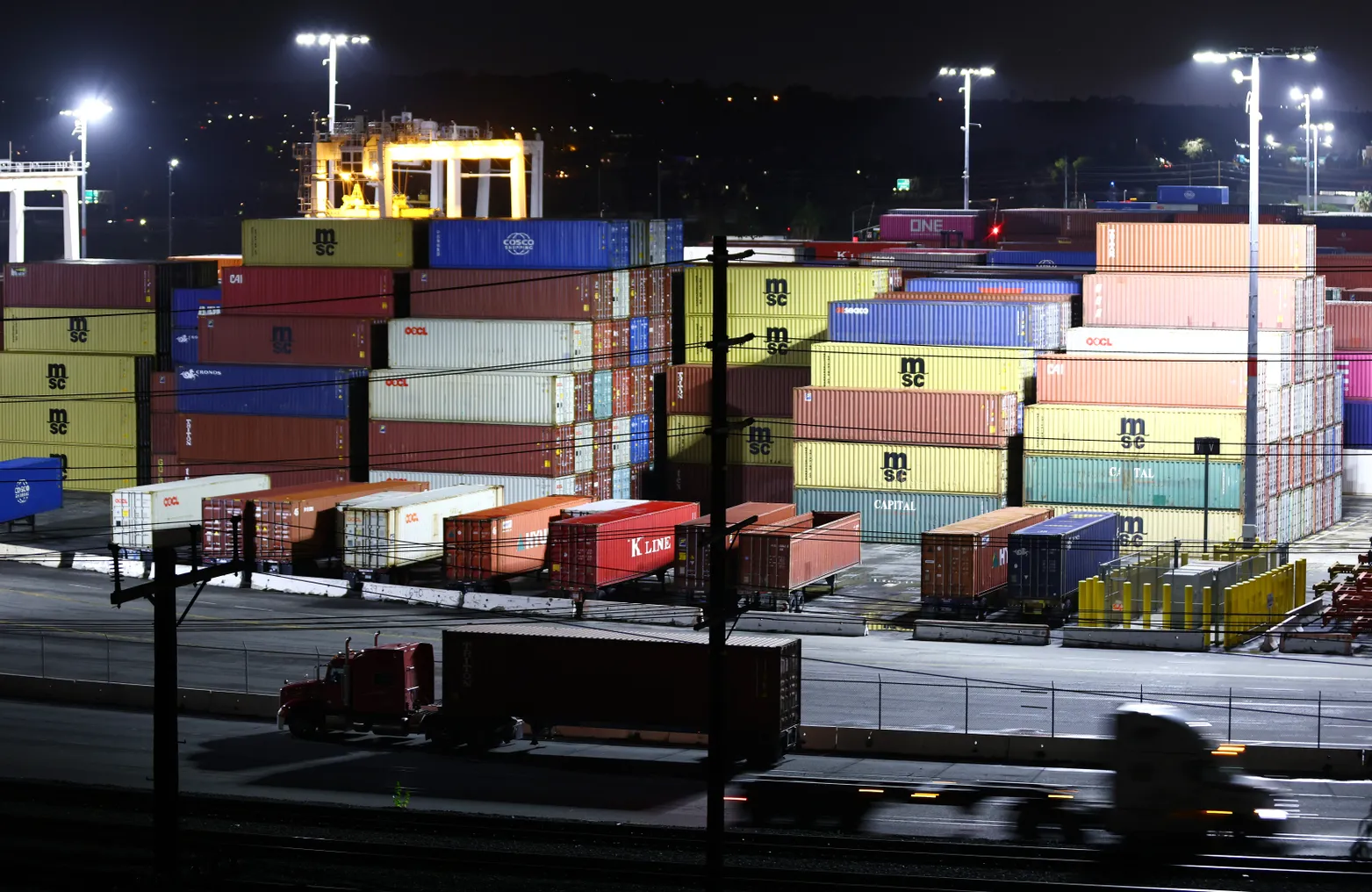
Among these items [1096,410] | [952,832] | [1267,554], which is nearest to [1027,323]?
[1096,410]

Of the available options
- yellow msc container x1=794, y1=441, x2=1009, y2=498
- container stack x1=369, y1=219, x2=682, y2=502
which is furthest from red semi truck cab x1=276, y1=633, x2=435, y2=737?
yellow msc container x1=794, y1=441, x2=1009, y2=498

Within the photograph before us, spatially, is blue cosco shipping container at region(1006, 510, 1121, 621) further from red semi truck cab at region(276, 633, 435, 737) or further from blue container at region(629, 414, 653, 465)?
blue container at region(629, 414, 653, 465)

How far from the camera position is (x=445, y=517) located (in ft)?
152

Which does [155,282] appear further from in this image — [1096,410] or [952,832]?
[952,832]

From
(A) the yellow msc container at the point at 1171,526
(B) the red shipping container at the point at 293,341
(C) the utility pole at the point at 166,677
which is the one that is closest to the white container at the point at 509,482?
(B) the red shipping container at the point at 293,341

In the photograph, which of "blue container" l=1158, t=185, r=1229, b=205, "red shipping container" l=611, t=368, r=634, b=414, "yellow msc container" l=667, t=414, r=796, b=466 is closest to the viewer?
"red shipping container" l=611, t=368, r=634, b=414

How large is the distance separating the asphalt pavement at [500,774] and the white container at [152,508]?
14.0 meters

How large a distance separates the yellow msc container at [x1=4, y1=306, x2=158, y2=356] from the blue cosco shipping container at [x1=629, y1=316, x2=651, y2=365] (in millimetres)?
17315

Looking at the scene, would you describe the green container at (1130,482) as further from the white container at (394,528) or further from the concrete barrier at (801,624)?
the white container at (394,528)

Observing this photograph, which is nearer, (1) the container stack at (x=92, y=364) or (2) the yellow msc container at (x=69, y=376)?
(1) the container stack at (x=92, y=364)

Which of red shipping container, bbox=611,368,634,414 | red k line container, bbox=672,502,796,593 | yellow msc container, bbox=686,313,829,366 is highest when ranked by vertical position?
yellow msc container, bbox=686,313,829,366

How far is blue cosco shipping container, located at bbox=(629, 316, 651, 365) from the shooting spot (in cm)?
5472

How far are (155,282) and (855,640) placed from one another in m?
30.7

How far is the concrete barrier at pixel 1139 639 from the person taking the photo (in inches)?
1566
